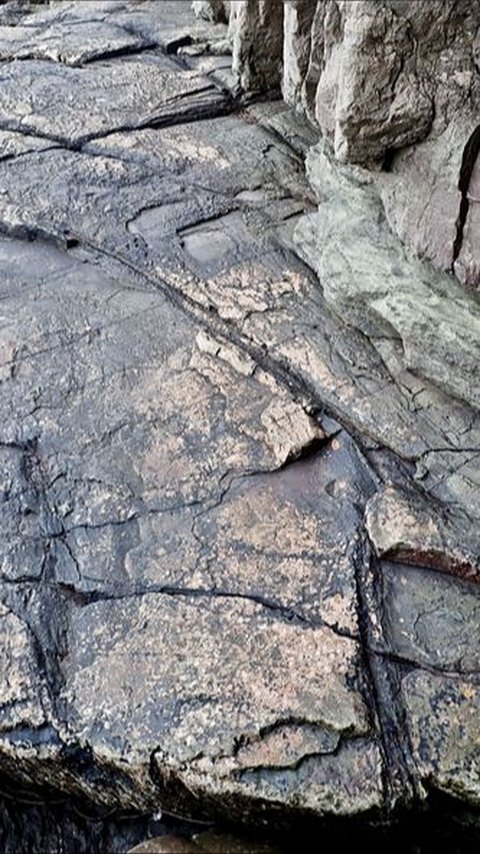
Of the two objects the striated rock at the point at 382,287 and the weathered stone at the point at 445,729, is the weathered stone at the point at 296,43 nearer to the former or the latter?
the striated rock at the point at 382,287

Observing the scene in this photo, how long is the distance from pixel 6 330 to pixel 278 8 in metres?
1.88

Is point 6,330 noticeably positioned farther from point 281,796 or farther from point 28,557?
point 281,796

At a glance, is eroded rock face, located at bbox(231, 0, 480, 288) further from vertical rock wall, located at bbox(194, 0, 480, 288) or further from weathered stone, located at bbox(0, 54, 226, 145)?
weathered stone, located at bbox(0, 54, 226, 145)

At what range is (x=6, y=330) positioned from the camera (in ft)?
9.53

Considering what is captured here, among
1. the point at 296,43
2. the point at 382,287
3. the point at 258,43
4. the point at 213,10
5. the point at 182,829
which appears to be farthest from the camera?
the point at 213,10

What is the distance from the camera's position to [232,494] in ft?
8.20

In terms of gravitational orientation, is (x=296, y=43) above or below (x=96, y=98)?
above

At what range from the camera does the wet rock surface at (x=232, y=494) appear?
2102 mm

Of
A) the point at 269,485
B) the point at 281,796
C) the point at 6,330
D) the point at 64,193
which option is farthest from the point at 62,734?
the point at 64,193

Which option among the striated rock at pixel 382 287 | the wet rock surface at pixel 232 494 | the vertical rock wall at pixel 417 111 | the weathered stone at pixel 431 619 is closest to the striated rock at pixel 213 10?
the wet rock surface at pixel 232 494

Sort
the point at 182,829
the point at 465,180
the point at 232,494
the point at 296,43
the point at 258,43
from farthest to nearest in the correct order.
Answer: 1. the point at 258,43
2. the point at 296,43
3. the point at 232,494
4. the point at 465,180
5. the point at 182,829

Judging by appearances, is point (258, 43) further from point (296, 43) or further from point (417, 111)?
point (417, 111)

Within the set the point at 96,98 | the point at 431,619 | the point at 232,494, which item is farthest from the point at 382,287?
the point at 96,98

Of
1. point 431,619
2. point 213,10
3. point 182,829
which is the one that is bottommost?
point 182,829
